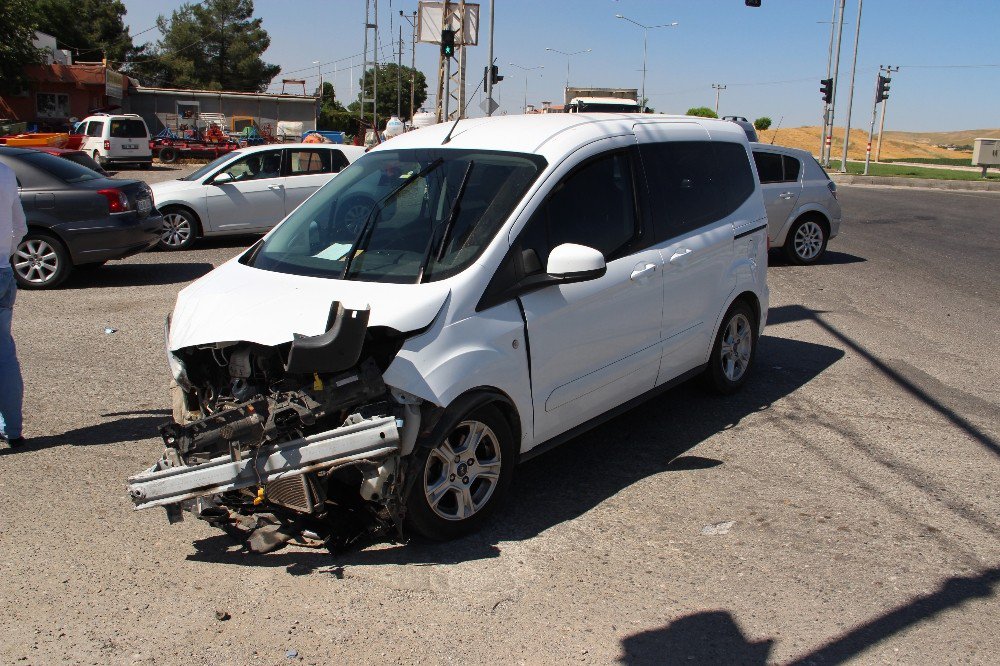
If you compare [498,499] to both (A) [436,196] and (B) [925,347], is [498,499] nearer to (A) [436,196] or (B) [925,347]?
(A) [436,196]

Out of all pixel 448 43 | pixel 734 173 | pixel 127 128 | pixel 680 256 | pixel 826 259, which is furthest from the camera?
pixel 127 128

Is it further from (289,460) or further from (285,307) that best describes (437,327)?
(289,460)

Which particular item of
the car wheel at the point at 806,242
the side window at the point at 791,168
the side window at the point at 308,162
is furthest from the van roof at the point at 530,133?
the side window at the point at 308,162

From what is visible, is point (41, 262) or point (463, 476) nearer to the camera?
point (463, 476)

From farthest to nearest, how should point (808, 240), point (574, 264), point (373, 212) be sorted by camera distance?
1. point (808, 240)
2. point (373, 212)
3. point (574, 264)

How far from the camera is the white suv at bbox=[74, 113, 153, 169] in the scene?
34.4m

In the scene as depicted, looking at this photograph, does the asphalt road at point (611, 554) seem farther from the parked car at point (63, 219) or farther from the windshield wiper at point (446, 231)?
the parked car at point (63, 219)

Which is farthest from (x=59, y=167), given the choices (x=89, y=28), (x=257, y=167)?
(x=89, y=28)

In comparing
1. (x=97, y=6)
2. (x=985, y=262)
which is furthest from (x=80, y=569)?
(x=97, y=6)

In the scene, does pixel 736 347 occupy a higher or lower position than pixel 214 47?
lower

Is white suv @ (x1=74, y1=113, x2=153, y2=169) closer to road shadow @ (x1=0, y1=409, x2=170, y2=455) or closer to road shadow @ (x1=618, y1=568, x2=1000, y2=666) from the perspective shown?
road shadow @ (x1=0, y1=409, x2=170, y2=455)

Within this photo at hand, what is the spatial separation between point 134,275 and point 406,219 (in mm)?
8264

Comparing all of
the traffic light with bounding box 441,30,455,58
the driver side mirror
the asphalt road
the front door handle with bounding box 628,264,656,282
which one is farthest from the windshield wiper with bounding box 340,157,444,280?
the traffic light with bounding box 441,30,455,58

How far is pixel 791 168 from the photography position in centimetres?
1330
